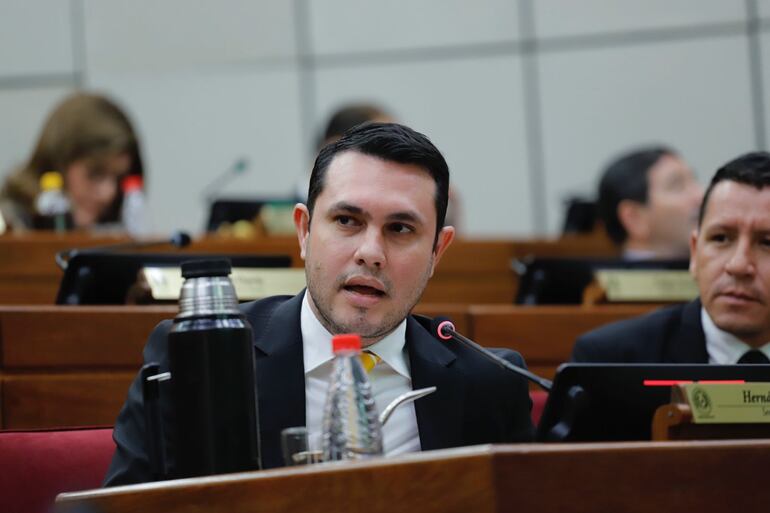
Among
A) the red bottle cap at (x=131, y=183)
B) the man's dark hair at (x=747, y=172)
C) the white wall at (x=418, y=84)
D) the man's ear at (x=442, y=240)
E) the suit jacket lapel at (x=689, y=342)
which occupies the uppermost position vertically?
the white wall at (x=418, y=84)

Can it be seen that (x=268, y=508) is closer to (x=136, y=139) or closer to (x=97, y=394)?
(x=97, y=394)

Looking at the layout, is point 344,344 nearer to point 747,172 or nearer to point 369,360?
point 369,360

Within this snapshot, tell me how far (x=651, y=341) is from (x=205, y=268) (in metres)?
1.74

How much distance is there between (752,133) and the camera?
7.22 m

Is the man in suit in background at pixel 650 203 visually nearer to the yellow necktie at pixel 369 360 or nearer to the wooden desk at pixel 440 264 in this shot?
the wooden desk at pixel 440 264

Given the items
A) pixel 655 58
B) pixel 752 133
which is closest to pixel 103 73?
pixel 655 58

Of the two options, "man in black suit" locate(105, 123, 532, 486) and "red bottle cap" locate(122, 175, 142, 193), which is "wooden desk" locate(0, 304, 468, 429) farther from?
"red bottle cap" locate(122, 175, 142, 193)

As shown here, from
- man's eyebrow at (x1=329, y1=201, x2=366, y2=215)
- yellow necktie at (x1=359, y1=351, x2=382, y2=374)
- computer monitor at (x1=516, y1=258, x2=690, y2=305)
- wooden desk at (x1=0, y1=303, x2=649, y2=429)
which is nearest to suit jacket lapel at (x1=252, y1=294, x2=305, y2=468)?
yellow necktie at (x1=359, y1=351, x2=382, y2=374)

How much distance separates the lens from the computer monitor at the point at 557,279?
4031 millimetres

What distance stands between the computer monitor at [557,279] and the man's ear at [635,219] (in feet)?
4.61

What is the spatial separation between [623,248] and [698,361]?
2.56 meters

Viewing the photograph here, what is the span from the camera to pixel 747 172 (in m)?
3.16

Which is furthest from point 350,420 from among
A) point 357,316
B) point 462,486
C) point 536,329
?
point 536,329

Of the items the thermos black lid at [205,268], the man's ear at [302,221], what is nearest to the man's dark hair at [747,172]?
the man's ear at [302,221]
